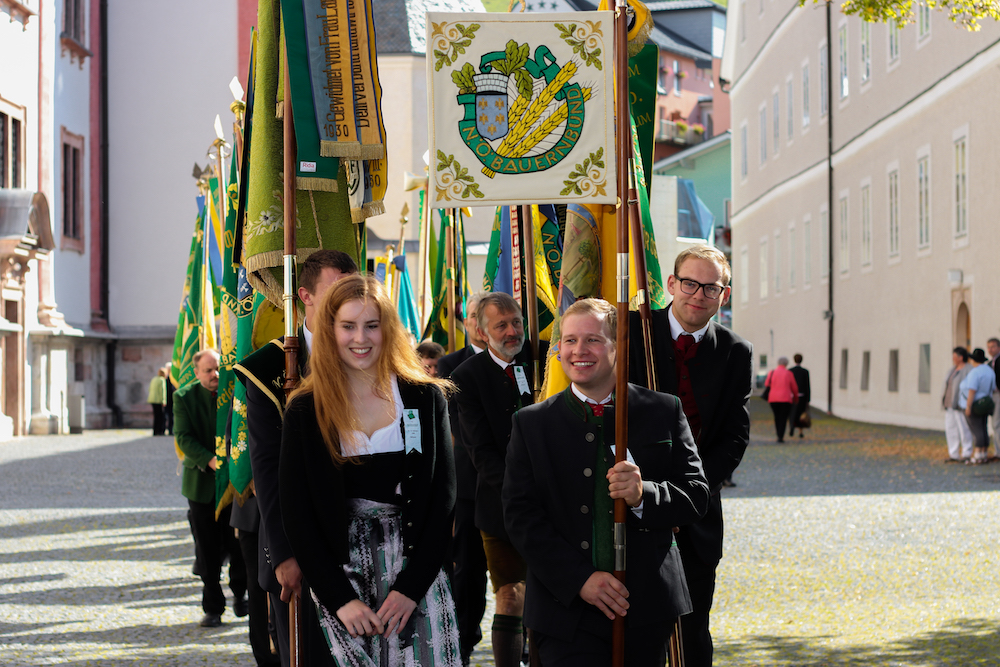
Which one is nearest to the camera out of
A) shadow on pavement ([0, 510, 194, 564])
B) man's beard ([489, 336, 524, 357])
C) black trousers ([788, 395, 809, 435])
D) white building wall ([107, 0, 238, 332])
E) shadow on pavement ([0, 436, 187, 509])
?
man's beard ([489, 336, 524, 357])

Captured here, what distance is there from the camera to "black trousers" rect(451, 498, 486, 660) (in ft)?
21.5

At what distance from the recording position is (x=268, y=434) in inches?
161

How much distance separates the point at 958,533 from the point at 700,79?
6751 cm

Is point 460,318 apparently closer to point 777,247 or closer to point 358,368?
point 358,368

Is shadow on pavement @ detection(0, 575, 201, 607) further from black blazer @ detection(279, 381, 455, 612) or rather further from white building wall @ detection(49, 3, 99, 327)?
white building wall @ detection(49, 3, 99, 327)

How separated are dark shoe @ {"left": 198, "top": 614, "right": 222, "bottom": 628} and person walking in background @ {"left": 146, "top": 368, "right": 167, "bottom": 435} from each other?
66.3 ft

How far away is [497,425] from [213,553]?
2.77 m

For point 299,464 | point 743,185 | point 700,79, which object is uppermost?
point 700,79

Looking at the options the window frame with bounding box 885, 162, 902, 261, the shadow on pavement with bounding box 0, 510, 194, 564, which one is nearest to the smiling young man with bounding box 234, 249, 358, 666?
the shadow on pavement with bounding box 0, 510, 194, 564

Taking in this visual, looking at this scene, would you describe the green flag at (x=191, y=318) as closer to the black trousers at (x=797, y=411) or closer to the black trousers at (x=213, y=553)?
the black trousers at (x=213, y=553)

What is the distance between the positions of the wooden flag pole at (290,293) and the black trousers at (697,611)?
145 centimetres

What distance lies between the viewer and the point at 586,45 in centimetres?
447

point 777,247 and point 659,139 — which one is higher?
point 659,139

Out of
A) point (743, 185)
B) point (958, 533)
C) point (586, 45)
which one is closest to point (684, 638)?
point (586, 45)
